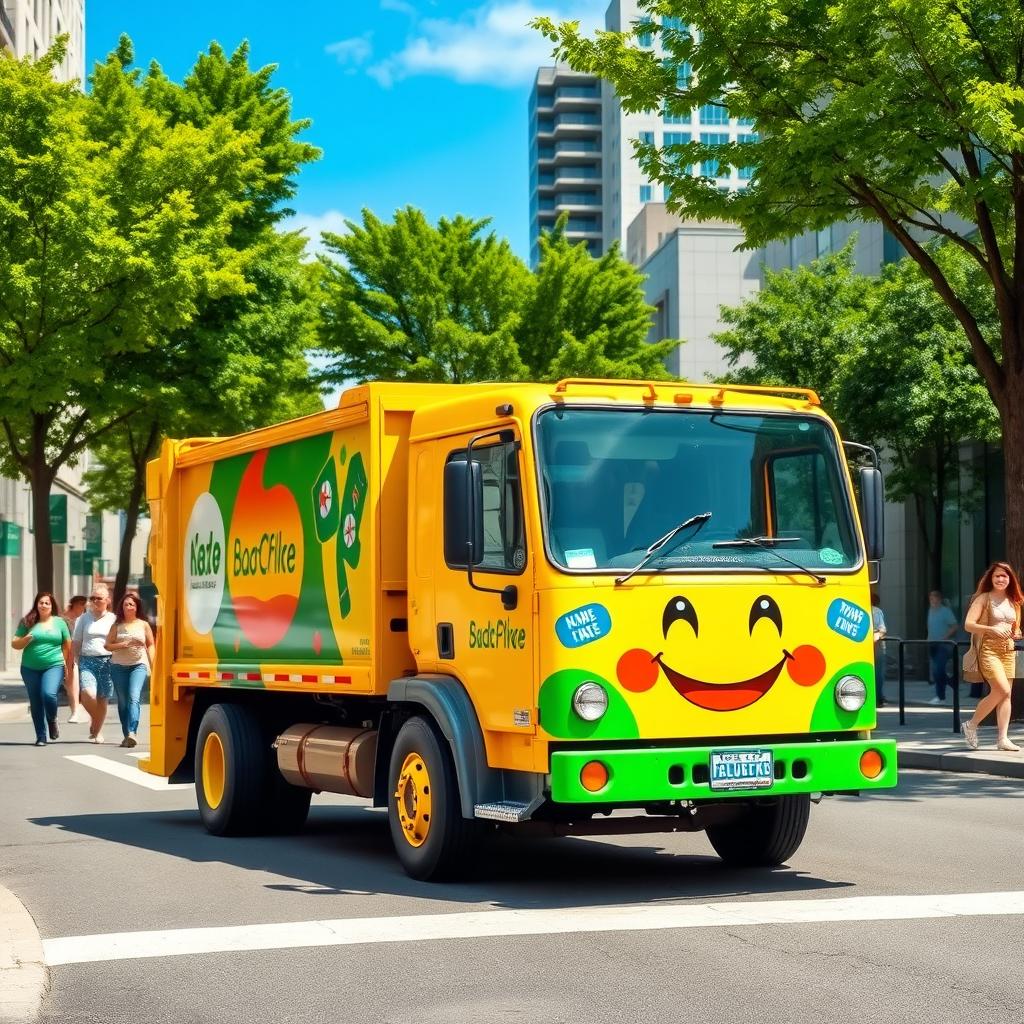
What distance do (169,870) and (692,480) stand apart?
394cm

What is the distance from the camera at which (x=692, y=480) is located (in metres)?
9.30

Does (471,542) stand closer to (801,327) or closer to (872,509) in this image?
(872,509)

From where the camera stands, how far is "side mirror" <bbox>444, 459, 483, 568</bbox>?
29.1 feet

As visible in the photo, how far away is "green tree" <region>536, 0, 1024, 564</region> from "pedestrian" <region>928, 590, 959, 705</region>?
6961 millimetres

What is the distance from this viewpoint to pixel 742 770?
8.94m

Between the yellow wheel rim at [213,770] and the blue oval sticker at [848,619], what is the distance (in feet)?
16.3

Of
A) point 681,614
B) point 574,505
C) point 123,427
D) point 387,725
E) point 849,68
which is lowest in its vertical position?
point 387,725

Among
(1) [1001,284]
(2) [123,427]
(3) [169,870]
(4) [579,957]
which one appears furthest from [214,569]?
(2) [123,427]

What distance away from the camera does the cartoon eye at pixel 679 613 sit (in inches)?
351

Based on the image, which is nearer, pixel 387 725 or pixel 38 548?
pixel 387 725

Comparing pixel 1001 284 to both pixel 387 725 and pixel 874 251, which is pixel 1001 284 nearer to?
pixel 387 725

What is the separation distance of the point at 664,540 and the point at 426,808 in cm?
197

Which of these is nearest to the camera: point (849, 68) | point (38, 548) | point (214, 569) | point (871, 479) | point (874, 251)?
point (871, 479)

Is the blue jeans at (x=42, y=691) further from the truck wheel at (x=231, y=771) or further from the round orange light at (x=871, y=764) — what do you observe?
the round orange light at (x=871, y=764)
